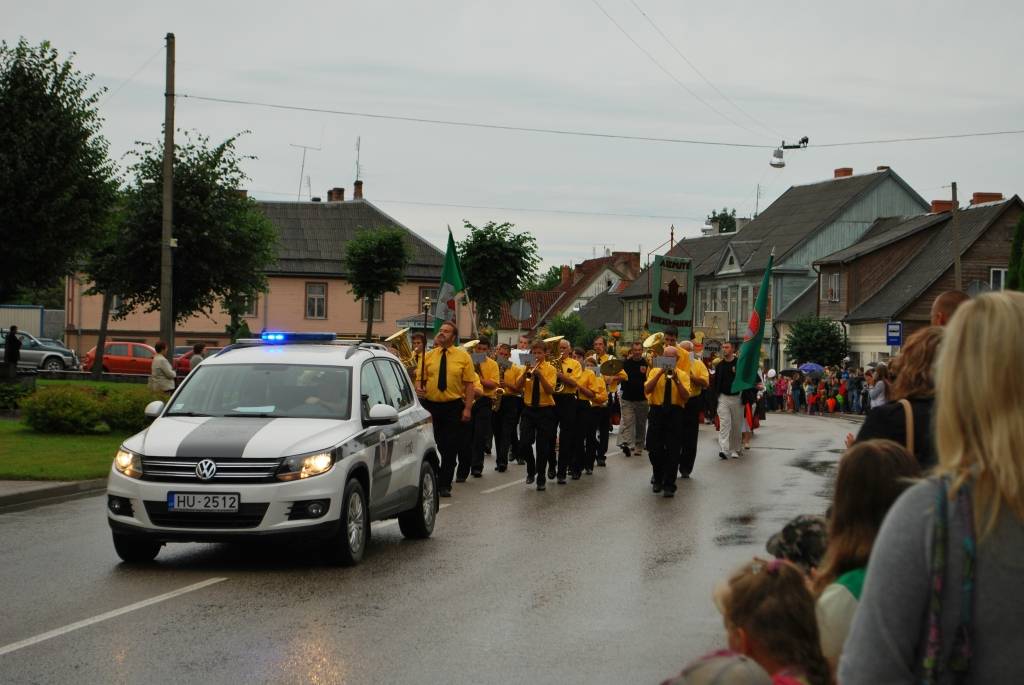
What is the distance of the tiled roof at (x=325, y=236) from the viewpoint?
80.8 m

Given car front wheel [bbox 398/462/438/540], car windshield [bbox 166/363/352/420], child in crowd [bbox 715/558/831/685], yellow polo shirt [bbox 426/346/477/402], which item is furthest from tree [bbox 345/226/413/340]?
child in crowd [bbox 715/558/831/685]

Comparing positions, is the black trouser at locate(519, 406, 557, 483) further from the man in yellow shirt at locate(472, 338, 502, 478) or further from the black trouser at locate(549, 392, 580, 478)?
the man in yellow shirt at locate(472, 338, 502, 478)

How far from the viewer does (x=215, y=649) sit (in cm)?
826

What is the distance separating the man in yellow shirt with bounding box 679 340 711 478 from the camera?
61.8ft

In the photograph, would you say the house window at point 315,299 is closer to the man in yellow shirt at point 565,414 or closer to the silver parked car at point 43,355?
the silver parked car at point 43,355

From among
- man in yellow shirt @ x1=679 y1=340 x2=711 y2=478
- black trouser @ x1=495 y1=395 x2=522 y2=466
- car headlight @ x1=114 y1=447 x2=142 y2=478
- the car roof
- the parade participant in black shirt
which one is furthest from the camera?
the parade participant in black shirt

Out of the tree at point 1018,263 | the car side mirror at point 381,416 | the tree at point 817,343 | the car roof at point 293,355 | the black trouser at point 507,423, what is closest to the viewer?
the car side mirror at point 381,416

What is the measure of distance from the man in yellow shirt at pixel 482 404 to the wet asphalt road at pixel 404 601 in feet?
14.3

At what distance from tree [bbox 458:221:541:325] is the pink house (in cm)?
1425

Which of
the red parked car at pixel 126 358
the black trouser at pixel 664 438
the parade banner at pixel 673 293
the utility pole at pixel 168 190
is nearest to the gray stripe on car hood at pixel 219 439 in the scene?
the black trouser at pixel 664 438

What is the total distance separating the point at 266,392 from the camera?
1239 centimetres

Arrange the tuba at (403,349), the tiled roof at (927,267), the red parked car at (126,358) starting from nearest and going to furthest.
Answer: the tuba at (403,349), the red parked car at (126,358), the tiled roof at (927,267)

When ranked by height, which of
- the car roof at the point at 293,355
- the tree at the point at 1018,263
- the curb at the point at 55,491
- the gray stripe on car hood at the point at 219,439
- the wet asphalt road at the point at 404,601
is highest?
the tree at the point at 1018,263

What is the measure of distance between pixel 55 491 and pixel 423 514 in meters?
5.84
